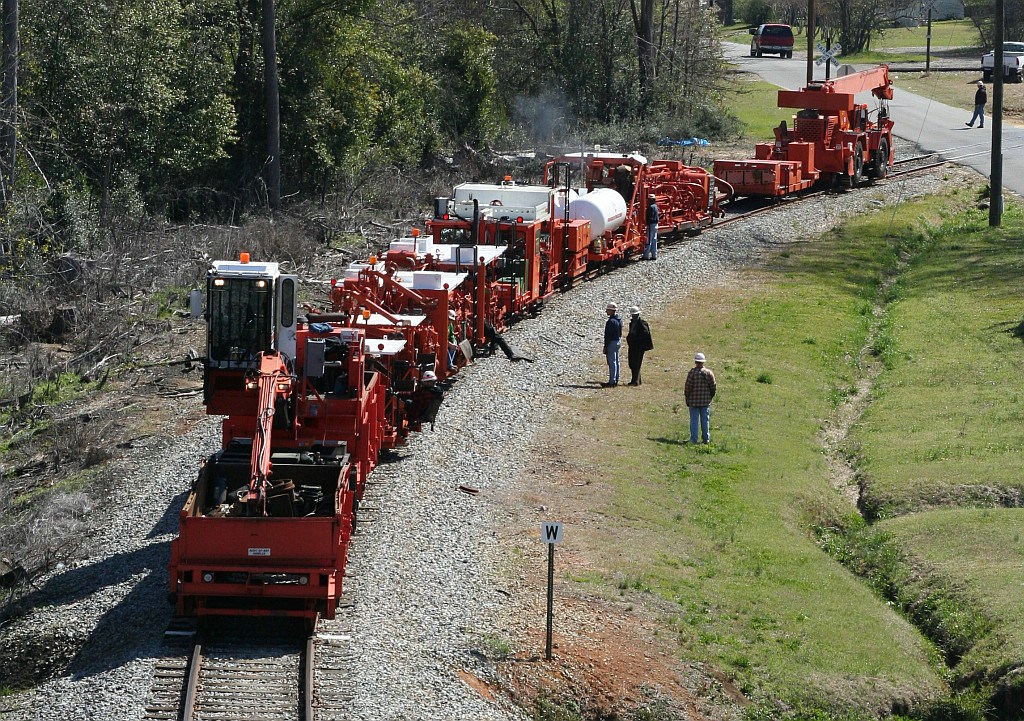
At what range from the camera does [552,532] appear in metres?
15.1

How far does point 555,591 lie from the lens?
53.2 feet

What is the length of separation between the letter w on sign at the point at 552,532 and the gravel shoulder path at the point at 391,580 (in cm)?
99

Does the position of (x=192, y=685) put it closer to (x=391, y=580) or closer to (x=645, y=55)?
(x=391, y=580)

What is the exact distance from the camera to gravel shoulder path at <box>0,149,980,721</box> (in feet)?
44.3

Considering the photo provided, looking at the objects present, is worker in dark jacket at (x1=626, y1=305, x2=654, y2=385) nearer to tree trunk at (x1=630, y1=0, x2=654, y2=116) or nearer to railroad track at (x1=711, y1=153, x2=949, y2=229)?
railroad track at (x1=711, y1=153, x2=949, y2=229)

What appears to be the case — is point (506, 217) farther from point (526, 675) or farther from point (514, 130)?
point (514, 130)

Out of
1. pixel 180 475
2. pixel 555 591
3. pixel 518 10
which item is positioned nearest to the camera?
pixel 555 591

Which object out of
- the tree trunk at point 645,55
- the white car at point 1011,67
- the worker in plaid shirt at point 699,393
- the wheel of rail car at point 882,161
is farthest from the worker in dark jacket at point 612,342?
the white car at point 1011,67

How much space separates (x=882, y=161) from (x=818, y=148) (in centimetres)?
421

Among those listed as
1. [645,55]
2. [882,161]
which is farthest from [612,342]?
[645,55]

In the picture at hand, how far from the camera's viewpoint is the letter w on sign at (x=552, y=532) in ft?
49.4

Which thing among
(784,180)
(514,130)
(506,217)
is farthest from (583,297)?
(514,130)

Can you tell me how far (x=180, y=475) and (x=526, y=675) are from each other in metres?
7.20

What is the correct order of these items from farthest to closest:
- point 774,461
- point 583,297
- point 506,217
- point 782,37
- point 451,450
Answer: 1. point 782,37
2. point 583,297
3. point 506,217
4. point 774,461
5. point 451,450
